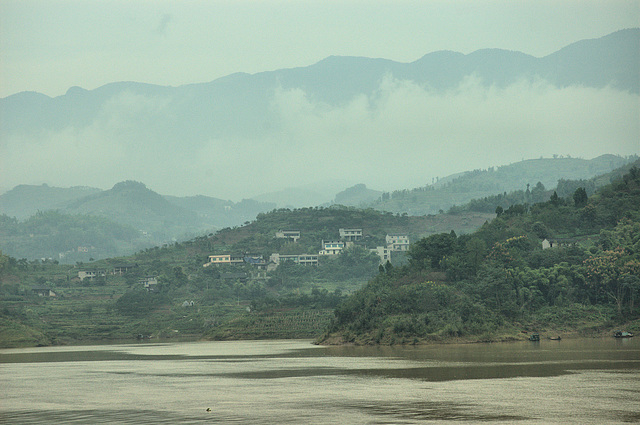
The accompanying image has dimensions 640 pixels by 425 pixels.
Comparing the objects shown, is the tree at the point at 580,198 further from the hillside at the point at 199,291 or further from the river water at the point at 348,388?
the river water at the point at 348,388

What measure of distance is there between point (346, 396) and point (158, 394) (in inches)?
415

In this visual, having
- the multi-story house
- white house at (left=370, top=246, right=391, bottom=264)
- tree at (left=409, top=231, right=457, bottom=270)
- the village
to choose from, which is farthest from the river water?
the multi-story house

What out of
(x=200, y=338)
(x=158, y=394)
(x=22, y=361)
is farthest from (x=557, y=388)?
(x=200, y=338)

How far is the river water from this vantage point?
33250 mm

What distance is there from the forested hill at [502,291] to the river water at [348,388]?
7.02 m

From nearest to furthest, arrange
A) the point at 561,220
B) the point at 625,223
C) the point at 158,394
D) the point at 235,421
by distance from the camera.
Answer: the point at 235,421 < the point at 158,394 < the point at 625,223 < the point at 561,220

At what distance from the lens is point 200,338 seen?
11056cm

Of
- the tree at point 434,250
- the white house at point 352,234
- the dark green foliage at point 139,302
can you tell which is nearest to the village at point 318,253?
the white house at point 352,234

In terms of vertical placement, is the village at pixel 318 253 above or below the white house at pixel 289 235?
below

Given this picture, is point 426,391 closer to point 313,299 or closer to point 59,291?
point 313,299

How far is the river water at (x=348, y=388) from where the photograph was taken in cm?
A: 3325

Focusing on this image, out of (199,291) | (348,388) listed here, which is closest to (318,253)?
(199,291)

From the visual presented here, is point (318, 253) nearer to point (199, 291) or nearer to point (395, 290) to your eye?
point (199, 291)

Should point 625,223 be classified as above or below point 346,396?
above
